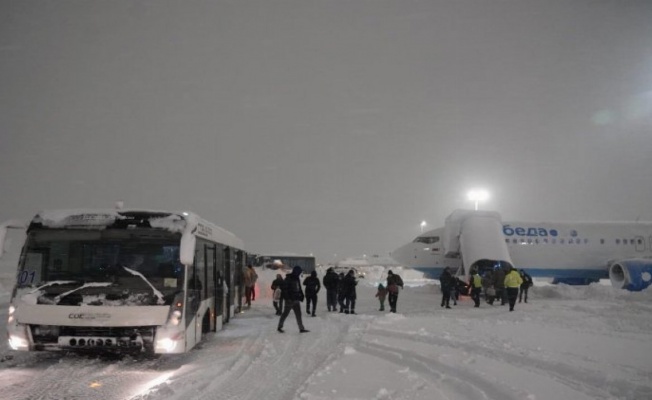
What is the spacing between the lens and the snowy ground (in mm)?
5973

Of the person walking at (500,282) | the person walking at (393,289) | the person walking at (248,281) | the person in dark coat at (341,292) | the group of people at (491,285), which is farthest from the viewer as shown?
the person walking at (500,282)

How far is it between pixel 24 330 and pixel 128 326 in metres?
1.61

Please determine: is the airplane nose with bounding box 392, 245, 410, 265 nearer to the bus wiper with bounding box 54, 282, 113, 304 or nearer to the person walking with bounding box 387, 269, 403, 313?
Answer: the person walking with bounding box 387, 269, 403, 313

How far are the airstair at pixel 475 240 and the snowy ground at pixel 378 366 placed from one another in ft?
34.0

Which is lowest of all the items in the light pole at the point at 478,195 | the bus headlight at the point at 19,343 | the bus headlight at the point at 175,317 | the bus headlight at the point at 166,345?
the bus headlight at the point at 166,345

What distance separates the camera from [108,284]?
7770 millimetres

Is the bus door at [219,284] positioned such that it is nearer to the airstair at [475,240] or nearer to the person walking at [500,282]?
the person walking at [500,282]

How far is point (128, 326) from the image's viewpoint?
735 centimetres

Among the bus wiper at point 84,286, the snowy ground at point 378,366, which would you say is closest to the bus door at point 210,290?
the snowy ground at point 378,366

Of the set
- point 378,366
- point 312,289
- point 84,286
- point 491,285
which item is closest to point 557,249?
point 491,285

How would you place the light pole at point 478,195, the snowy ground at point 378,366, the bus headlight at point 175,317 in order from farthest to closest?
the light pole at point 478,195 < the bus headlight at point 175,317 < the snowy ground at point 378,366

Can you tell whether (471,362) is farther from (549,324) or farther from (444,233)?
(444,233)

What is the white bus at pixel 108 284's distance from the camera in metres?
7.33

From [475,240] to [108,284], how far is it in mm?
18837
